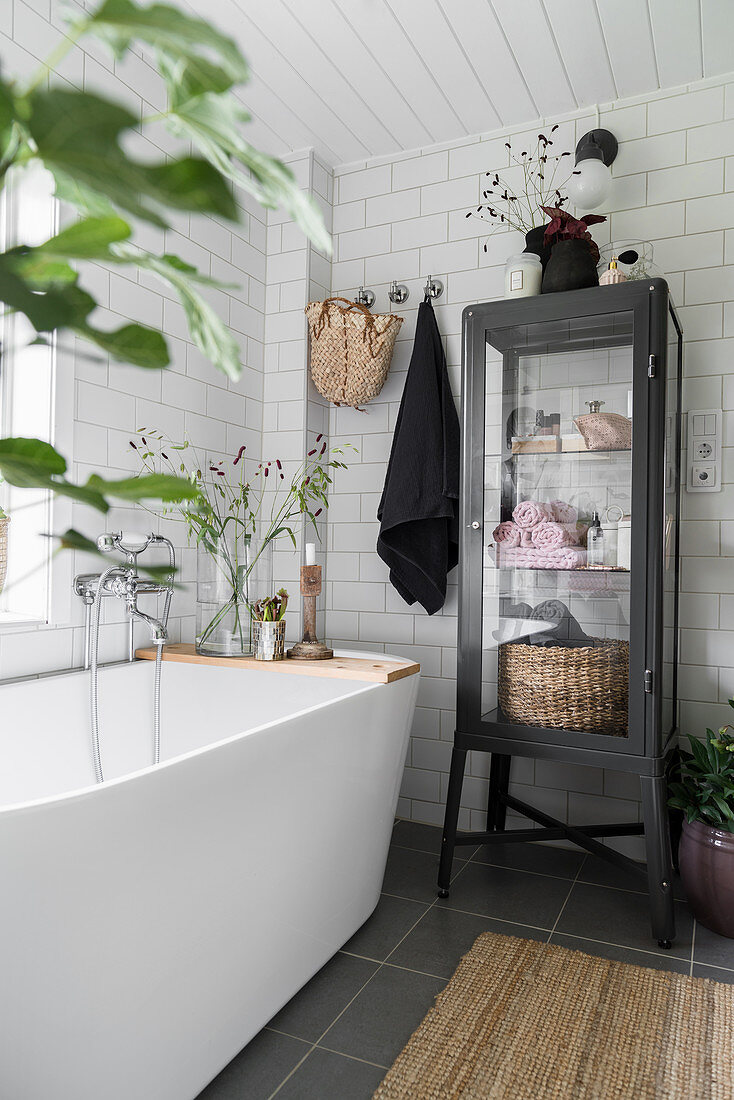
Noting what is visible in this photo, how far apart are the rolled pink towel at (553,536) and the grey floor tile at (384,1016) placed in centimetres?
121

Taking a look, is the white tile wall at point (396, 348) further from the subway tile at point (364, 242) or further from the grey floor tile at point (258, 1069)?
the grey floor tile at point (258, 1069)

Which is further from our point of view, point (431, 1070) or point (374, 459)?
point (374, 459)

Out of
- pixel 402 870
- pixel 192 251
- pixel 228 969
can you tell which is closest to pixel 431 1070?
pixel 228 969

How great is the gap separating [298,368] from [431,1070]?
2387 millimetres

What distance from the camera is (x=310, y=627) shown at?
2465 mm

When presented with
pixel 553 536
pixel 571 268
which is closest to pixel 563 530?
pixel 553 536

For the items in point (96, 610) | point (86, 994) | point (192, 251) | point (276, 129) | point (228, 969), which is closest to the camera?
point (86, 994)

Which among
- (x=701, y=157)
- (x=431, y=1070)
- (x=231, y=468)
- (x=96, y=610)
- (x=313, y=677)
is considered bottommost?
(x=431, y=1070)

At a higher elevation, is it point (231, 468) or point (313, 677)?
point (231, 468)

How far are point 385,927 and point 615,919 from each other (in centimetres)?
67

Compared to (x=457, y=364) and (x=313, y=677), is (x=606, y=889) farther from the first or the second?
(x=457, y=364)

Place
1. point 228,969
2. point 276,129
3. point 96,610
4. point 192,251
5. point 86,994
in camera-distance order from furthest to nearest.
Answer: point 276,129 < point 192,251 < point 96,610 < point 228,969 < point 86,994

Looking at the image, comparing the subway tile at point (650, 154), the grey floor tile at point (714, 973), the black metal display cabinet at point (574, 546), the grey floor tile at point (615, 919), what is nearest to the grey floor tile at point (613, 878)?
the grey floor tile at point (615, 919)

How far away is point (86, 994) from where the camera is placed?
3.72ft
